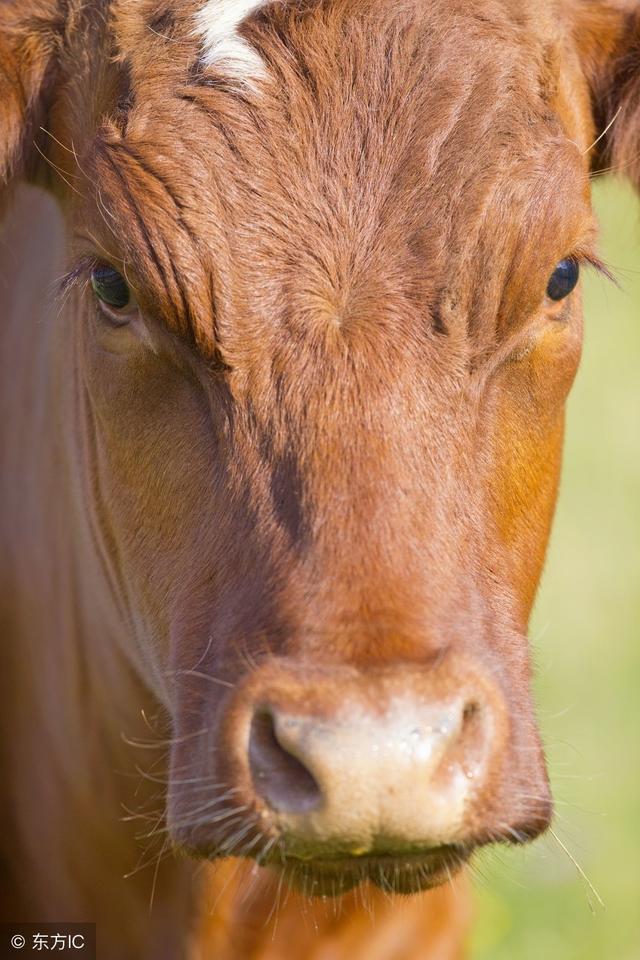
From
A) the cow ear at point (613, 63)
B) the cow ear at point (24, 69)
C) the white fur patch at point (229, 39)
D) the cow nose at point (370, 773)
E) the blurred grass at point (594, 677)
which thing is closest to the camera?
the cow nose at point (370, 773)

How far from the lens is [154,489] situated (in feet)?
10.0

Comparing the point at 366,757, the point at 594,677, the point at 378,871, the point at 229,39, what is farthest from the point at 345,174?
the point at 594,677

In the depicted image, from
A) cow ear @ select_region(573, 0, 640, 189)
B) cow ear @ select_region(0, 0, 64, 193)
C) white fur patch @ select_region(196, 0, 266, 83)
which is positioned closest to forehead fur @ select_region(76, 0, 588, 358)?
white fur patch @ select_region(196, 0, 266, 83)

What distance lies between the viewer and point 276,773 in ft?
7.98

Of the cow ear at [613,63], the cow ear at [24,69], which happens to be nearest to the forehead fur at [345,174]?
the cow ear at [24,69]

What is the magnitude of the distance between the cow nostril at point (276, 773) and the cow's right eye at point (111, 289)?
43.4 inches

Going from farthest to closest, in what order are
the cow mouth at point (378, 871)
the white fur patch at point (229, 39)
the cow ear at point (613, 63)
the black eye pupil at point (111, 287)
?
the cow ear at point (613, 63), the black eye pupil at point (111, 287), the white fur patch at point (229, 39), the cow mouth at point (378, 871)

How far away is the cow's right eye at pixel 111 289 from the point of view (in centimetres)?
308

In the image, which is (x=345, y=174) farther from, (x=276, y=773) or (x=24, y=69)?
(x=276, y=773)

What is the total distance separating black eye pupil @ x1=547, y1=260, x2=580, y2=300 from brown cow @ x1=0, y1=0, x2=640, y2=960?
0.04ft

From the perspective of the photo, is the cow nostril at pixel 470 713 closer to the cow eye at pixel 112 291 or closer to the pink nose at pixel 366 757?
the pink nose at pixel 366 757

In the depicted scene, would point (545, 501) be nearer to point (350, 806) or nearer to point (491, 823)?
point (491, 823)

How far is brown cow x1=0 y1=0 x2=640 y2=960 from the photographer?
2453mm

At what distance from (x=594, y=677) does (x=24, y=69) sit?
5214 mm
